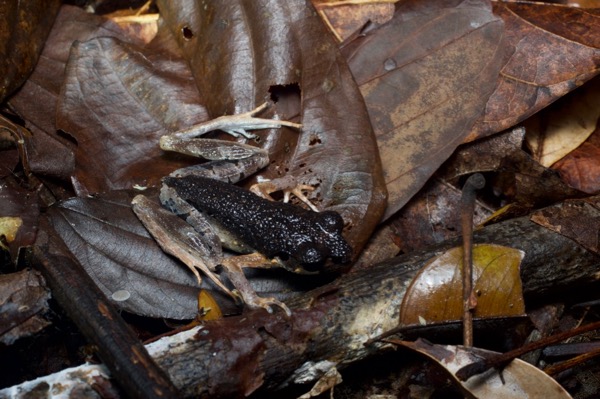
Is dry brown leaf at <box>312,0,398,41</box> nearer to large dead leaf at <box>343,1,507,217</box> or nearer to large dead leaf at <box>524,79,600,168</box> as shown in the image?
large dead leaf at <box>343,1,507,217</box>

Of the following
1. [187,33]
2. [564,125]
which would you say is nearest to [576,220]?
[564,125]

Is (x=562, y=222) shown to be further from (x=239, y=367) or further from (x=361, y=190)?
(x=239, y=367)

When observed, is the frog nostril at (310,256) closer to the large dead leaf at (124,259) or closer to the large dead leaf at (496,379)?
the large dead leaf at (124,259)

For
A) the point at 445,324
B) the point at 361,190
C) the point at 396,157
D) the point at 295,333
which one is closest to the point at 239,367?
the point at 295,333

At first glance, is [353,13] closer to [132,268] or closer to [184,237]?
[184,237]

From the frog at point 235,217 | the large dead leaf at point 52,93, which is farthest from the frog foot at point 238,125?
the large dead leaf at point 52,93

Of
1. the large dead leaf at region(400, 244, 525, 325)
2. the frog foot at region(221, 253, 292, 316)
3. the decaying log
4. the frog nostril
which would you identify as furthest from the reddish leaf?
the frog foot at region(221, 253, 292, 316)
